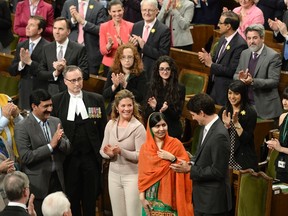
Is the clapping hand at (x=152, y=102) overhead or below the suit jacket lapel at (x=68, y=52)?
below

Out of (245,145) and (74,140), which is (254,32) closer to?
(245,145)

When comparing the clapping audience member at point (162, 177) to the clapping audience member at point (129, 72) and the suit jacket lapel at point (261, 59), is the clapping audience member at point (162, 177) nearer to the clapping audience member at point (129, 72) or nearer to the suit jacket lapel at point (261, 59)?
the clapping audience member at point (129, 72)

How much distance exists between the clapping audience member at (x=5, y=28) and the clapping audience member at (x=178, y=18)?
5.47 ft

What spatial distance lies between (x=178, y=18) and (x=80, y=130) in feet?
8.36

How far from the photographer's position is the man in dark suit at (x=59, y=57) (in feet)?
24.8

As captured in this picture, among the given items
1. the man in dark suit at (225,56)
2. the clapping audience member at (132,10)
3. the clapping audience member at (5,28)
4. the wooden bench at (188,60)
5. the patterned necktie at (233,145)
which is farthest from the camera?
the clapping audience member at (132,10)

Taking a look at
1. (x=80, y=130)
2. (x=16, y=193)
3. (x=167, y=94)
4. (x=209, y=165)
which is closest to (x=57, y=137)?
(x=80, y=130)

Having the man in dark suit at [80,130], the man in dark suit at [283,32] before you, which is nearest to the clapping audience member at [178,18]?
the man in dark suit at [283,32]

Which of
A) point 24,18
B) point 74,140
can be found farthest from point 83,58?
point 24,18

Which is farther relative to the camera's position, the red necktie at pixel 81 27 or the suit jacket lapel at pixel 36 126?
the red necktie at pixel 81 27

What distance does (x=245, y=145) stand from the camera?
655 cm

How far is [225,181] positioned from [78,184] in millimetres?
1441

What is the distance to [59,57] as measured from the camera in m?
7.66

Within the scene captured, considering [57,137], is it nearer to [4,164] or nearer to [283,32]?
[4,164]
